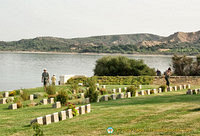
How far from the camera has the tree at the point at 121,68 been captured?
130ft

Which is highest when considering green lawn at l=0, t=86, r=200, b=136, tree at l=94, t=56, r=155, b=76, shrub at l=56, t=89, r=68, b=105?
tree at l=94, t=56, r=155, b=76

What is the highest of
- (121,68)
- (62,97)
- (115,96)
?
(121,68)

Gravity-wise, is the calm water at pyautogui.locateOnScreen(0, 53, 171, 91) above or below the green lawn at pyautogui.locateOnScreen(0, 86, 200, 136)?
above

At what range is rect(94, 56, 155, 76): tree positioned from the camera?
39.6m

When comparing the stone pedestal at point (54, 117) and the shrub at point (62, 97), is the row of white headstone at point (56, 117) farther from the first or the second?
the shrub at point (62, 97)

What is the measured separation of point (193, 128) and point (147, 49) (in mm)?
193401

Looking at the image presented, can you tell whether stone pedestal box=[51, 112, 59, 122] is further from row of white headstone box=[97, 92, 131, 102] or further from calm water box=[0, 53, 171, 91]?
calm water box=[0, 53, 171, 91]

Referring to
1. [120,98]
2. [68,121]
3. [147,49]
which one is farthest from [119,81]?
[147,49]

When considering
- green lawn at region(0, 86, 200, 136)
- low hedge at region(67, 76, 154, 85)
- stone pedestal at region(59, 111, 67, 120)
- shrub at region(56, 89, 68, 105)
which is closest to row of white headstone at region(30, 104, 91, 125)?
stone pedestal at region(59, 111, 67, 120)

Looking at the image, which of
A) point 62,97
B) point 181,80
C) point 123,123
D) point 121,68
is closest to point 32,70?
point 121,68

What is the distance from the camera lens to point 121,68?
39.9 metres

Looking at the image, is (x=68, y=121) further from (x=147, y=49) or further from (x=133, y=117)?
(x=147, y=49)

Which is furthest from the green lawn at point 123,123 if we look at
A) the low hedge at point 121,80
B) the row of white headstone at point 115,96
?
the low hedge at point 121,80

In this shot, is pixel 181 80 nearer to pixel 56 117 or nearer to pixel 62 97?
pixel 62 97
